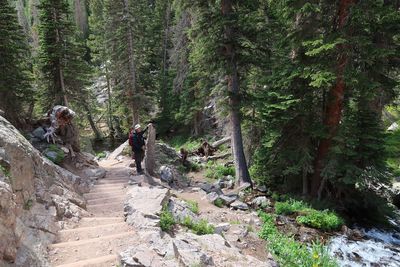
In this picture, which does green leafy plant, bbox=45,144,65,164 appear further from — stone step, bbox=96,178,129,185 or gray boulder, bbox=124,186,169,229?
gray boulder, bbox=124,186,169,229

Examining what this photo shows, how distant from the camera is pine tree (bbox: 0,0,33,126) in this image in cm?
1678

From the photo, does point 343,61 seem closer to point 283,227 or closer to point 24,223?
point 283,227

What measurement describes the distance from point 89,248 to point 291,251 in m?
4.83

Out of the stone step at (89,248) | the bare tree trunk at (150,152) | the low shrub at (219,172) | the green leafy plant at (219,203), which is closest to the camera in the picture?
the stone step at (89,248)

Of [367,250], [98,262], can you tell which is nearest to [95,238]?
[98,262]

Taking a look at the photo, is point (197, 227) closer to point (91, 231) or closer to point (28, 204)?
point (91, 231)

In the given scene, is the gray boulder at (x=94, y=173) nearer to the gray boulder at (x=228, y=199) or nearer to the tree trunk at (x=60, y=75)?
the gray boulder at (x=228, y=199)

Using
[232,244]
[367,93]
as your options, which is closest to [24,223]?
[232,244]

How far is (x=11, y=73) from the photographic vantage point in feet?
56.7

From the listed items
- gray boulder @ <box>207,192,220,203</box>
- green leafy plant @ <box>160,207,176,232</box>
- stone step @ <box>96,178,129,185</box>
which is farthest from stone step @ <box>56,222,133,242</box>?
gray boulder @ <box>207,192,220,203</box>

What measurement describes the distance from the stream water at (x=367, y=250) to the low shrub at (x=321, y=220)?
0.45 m

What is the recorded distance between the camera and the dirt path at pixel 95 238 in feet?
20.9

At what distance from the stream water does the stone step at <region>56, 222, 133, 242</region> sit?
5829 mm

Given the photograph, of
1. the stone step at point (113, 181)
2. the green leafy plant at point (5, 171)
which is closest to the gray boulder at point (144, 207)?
the stone step at point (113, 181)
